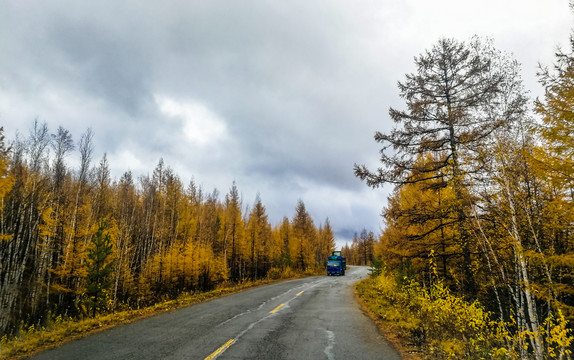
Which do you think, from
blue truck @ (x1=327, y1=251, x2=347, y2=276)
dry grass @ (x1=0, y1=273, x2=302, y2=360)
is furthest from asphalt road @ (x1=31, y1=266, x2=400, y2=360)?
blue truck @ (x1=327, y1=251, x2=347, y2=276)

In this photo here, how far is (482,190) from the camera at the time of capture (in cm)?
716

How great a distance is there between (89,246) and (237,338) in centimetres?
1642

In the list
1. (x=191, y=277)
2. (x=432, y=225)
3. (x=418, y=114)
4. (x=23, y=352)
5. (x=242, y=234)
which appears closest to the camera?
(x=23, y=352)

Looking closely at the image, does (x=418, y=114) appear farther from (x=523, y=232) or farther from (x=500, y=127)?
(x=523, y=232)

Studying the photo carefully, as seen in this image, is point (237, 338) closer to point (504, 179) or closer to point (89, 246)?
point (504, 179)

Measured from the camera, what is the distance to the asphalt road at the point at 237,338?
6.23 meters

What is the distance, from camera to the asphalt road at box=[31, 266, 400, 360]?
20.4ft

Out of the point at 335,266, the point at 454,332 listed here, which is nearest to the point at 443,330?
the point at 454,332

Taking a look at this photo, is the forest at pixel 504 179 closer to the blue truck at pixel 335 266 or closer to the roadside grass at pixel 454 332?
the roadside grass at pixel 454 332

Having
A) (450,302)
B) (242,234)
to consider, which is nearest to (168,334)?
(450,302)

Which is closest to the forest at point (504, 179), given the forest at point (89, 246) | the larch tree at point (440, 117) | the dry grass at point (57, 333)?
the larch tree at point (440, 117)

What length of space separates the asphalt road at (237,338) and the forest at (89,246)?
571cm

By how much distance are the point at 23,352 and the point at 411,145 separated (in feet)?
46.3

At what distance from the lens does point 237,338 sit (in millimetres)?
7434
